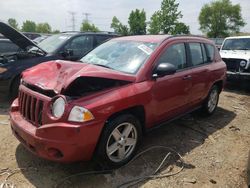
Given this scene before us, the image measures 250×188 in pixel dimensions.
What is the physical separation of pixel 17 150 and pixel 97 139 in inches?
57.8

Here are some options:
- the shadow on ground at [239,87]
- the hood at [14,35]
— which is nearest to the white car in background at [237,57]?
the shadow on ground at [239,87]

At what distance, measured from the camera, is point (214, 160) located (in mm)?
4152

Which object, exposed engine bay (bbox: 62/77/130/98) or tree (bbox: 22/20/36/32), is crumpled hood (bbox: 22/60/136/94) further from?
tree (bbox: 22/20/36/32)

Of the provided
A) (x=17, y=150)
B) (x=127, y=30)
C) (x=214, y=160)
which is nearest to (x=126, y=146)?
(x=214, y=160)

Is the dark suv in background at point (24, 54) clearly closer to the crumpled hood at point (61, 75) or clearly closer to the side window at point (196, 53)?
the crumpled hood at point (61, 75)

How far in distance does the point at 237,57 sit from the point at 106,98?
23.6 ft

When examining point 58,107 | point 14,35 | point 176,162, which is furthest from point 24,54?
point 176,162

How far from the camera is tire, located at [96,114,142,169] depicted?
3457 millimetres

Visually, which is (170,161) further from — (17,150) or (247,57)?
(247,57)

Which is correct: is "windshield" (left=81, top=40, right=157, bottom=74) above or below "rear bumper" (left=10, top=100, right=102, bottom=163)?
above

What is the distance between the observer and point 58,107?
325 centimetres

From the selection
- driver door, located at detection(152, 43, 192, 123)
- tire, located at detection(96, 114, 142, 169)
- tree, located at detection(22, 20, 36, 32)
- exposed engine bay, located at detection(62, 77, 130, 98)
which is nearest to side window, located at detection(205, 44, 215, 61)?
driver door, located at detection(152, 43, 192, 123)

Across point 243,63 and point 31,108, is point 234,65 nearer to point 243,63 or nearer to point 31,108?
point 243,63

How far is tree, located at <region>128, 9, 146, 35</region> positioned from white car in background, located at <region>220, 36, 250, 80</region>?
31.4m
